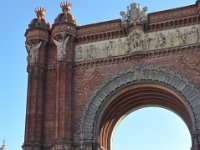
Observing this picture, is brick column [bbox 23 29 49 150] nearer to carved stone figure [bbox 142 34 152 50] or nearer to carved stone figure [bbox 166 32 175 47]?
carved stone figure [bbox 142 34 152 50]

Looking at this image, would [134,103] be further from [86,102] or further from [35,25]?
[35,25]

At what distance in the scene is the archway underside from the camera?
763 inches

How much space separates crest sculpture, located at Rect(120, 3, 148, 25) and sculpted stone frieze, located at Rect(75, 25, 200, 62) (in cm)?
58

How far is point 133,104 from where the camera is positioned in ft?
69.4

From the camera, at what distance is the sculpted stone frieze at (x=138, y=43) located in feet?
63.1

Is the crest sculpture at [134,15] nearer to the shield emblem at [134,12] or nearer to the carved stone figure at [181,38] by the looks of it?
the shield emblem at [134,12]

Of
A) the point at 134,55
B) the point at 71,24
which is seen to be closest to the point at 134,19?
the point at 134,55

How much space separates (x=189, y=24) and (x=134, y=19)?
2732mm

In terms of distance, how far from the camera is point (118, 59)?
19906 millimetres

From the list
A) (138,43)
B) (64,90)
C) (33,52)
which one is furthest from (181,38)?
(33,52)

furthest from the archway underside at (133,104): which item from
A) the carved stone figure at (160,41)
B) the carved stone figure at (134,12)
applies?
the carved stone figure at (134,12)

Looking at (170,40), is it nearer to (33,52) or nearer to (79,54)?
(79,54)

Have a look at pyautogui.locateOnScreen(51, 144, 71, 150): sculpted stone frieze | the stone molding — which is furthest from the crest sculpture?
pyautogui.locateOnScreen(51, 144, 71, 150): sculpted stone frieze

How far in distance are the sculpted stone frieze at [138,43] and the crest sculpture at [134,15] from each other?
22.9 inches
